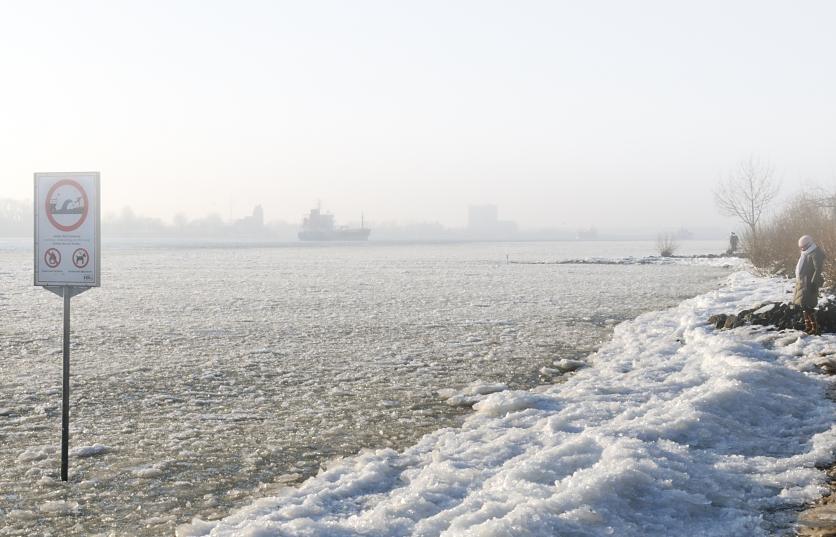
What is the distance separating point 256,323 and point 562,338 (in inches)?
281

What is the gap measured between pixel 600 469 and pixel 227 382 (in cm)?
627

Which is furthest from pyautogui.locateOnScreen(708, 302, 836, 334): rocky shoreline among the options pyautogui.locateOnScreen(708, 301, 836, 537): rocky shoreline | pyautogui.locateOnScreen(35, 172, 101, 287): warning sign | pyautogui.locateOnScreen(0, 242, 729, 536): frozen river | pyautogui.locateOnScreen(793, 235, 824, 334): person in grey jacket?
pyautogui.locateOnScreen(35, 172, 101, 287): warning sign

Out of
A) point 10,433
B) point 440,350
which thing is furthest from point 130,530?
point 440,350

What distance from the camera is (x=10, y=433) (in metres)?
7.79

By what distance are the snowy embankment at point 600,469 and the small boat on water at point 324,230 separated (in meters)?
179

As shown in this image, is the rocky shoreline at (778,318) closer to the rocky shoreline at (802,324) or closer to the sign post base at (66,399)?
the rocky shoreline at (802,324)

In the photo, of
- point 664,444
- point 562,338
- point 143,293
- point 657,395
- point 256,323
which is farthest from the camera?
point 143,293

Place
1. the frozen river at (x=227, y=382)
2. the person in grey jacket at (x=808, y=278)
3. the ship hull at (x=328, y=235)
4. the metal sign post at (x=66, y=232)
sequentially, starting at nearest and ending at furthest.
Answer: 1. the frozen river at (x=227, y=382)
2. the metal sign post at (x=66, y=232)
3. the person in grey jacket at (x=808, y=278)
4. the ship hull at (x=328, y=235)

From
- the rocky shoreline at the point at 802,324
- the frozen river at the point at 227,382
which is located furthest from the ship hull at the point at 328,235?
the rocky shoreline at the point at 802,324

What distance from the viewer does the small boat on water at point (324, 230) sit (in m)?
188

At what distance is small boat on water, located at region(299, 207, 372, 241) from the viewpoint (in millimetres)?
187625

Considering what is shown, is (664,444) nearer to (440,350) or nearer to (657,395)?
(657,395)

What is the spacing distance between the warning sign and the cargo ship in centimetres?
18087

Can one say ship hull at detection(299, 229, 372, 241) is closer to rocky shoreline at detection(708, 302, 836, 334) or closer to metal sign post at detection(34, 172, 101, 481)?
rocky shoreline at detection(708, 302, 836, 334)
